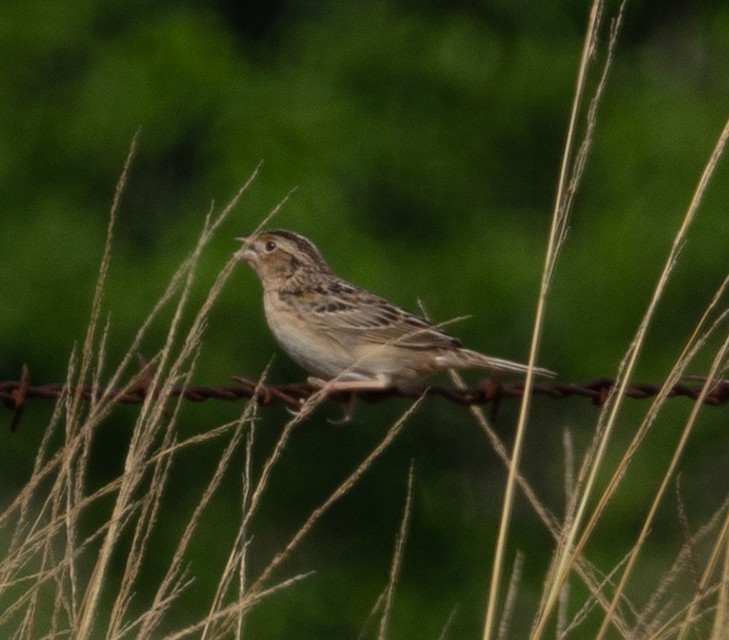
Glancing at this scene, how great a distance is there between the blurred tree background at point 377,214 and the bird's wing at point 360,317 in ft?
22.7

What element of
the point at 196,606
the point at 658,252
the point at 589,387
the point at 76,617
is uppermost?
the point at 589,387

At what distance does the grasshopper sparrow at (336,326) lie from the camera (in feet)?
26.7

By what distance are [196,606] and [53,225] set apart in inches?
131

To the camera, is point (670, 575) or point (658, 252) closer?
point (670, 575)

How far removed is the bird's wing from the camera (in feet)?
27.5

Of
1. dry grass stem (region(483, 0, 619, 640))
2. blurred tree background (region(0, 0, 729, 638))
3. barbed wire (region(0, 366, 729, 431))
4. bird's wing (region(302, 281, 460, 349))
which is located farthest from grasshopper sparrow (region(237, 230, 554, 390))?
blurred tree background (region(0, 0, 729, 638))

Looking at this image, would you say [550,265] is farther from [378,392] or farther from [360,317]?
[360,317]

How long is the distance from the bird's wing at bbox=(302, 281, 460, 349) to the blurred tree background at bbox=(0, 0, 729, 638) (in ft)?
22.7

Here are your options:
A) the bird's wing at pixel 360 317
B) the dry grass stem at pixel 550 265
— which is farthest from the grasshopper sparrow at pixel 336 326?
the dry grass stem at pixel 550 265

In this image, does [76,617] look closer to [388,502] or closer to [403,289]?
[403,289]

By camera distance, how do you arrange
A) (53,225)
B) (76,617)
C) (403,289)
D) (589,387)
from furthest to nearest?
(53,225)
(403,289)
(589,387)
(76,617)

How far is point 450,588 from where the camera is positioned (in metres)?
17.4

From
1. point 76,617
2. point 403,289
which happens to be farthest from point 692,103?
point 76,617

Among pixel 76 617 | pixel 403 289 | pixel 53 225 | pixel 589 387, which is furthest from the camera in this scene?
pixel 53 225
